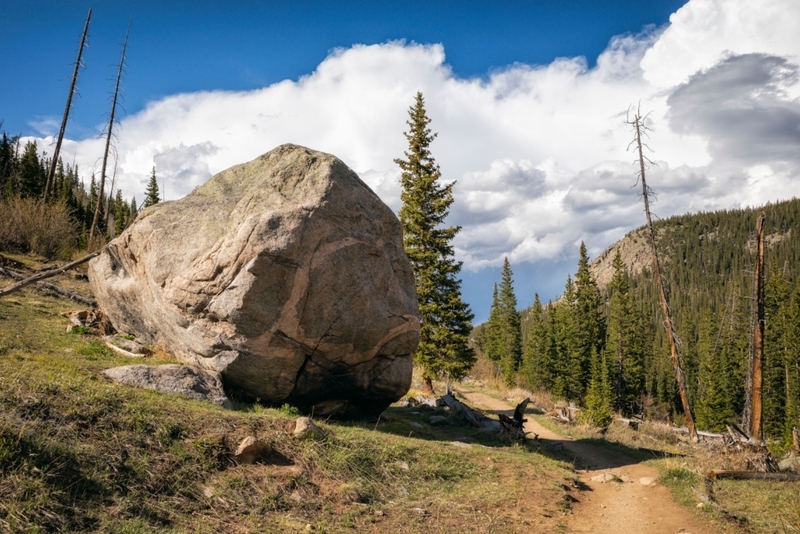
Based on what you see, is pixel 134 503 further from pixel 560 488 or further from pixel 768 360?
pixel 768 360

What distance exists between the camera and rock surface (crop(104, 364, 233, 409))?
35.9ft

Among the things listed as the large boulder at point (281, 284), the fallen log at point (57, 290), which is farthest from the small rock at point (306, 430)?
the fallen log at point (57, 290)

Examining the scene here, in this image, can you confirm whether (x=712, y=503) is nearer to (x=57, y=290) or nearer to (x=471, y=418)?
(x=471, y=418)

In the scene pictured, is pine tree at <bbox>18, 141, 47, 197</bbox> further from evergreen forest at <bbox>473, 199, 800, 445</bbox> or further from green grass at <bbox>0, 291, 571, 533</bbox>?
evergreen forest at <bbox>473, 199, 800, 445</bbox>

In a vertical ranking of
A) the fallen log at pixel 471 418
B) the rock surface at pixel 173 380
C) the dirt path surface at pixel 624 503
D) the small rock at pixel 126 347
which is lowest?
the dirt path surface at pixel 624 503

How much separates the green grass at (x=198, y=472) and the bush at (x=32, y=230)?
1670 centimetres

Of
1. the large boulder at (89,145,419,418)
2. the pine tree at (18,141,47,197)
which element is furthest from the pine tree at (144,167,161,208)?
the large boulder at (89,145,419,418)

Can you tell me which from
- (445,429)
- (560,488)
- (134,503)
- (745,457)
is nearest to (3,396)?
(134,503)

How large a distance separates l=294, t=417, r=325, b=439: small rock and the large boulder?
2534mm

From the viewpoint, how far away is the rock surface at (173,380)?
1093 cm

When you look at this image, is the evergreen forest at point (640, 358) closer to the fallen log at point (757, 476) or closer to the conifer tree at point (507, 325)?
the conifer tree at point (507, 325)

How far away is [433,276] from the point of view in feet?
93.6

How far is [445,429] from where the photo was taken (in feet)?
55.6

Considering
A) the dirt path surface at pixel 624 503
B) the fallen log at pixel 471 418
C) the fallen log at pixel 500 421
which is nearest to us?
the dirt path surface at pixel 624 503
